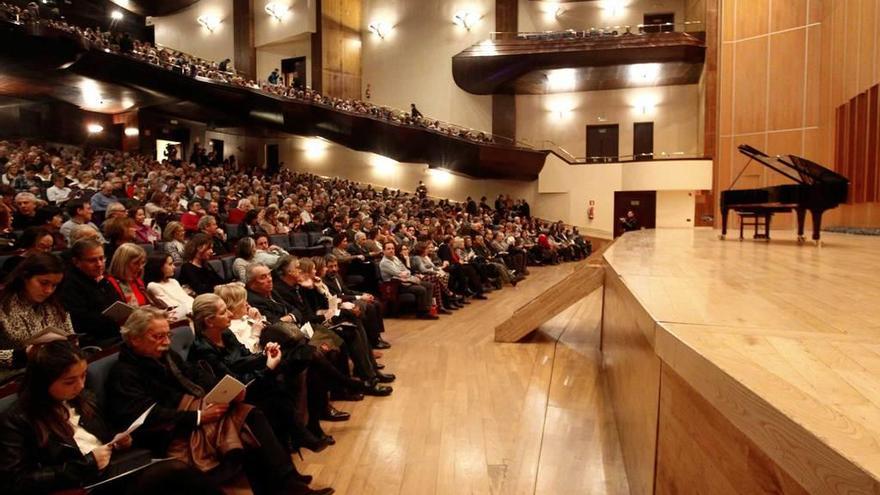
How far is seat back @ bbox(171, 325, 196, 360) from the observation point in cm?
212

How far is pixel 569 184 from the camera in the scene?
13391mm

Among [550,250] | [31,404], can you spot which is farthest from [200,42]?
[31,404]

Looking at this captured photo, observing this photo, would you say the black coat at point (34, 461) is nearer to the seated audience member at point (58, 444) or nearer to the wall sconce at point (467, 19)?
the seated audience member at point (58, 444)

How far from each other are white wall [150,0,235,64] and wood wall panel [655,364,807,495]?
1723 cm

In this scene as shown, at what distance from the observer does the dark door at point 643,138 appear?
13.5 meters

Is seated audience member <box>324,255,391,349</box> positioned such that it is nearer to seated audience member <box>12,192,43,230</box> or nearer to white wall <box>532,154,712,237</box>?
seated audience member <box>12,192,43,230</box>

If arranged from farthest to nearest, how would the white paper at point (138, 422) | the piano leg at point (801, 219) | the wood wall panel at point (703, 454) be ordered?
the piano leg at point (801, 219), the white paper at point (138, 422), the wood wall panel at point (703, 454)

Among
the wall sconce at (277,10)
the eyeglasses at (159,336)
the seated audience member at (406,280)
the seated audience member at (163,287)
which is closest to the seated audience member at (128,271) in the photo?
the seated audience member at (163,287)

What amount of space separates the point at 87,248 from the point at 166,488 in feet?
4.16

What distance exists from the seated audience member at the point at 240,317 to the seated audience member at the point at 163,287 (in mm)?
366

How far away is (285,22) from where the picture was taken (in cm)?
1522

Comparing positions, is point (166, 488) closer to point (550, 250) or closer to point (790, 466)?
point (790, 466)

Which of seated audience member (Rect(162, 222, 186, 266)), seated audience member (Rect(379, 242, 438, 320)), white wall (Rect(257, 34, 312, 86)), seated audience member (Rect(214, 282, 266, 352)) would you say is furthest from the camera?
white wall (Rect(257, 34, 312, 86))

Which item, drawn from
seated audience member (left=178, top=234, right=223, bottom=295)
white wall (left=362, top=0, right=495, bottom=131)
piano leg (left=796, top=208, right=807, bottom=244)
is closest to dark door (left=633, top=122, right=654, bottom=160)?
white wall (left=362, top=0, right=495, bottom=131)
